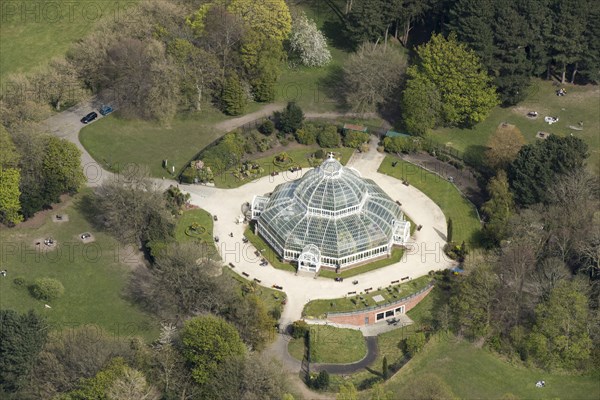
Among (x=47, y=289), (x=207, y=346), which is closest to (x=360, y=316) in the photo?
(x=207, y=346)

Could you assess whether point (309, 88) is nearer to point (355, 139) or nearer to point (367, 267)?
point (355, 139)

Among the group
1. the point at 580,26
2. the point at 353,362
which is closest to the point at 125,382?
the point at 353,362

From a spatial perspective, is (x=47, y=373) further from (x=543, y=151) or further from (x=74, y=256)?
(x=543, y=151)

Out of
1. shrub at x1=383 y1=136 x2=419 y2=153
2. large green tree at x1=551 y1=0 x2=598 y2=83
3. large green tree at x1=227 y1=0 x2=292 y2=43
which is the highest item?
large green tree at x1=551 y1=0 x2=598 y2=83

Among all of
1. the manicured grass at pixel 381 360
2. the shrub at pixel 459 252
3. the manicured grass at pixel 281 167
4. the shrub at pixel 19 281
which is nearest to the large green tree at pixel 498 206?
the shrub at pixel 459 252

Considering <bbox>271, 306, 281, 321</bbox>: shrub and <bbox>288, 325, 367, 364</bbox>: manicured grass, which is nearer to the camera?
<bbox>288, 325, 367, 364</bbox>: manicured grass

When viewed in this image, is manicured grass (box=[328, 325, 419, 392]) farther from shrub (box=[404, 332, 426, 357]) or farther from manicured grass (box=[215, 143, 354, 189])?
manicured grass (box=[215, 143, 354, 189])

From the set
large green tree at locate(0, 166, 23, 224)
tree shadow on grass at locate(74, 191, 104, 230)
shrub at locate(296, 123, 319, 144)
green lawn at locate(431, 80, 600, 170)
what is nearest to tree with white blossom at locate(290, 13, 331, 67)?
shrub at locate(296, 123, 319, 144)
